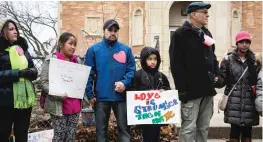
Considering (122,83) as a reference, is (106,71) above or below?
above

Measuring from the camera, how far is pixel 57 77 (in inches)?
201

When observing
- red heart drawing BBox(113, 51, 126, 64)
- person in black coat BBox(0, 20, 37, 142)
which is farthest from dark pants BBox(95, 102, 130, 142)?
person in black coat BBox(0, 20, 37, 142)

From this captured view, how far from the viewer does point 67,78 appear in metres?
5.19

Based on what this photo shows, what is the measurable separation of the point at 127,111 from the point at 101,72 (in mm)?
573

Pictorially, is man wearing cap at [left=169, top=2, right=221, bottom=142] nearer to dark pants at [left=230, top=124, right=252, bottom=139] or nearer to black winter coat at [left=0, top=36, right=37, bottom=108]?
dark pants at [left=230, top=124, right=252, bottom=139]

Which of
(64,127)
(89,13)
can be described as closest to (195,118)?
(64,127)

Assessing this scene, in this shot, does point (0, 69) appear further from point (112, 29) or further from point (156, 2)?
point (156, 2)

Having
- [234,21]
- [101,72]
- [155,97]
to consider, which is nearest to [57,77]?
[101,72]

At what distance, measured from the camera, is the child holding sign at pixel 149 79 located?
5.38 m

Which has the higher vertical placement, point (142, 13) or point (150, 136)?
point (142, 13)

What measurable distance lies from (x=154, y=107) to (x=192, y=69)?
75 cm

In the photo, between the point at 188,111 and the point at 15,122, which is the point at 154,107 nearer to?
the point at 188,111

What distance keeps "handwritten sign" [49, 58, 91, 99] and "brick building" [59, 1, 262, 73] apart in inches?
610

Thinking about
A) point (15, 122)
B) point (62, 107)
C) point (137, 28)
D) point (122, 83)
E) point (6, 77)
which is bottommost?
point (15, 122)
